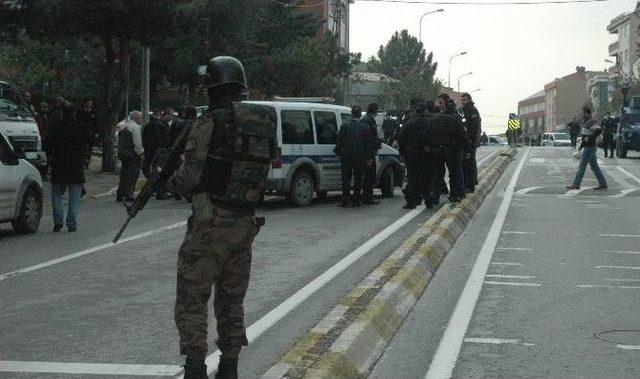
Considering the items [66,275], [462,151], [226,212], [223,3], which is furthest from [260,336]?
[223,3]

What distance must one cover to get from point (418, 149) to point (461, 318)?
29.2 ft

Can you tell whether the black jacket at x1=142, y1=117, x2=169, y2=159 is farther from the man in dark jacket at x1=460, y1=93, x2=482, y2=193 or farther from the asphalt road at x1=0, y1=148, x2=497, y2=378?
the man in dark jacket at x1=460, y1=93, x2=482, y2=193

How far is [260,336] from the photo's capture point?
7.34 metres

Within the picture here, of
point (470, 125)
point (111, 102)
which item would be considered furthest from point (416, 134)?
point (111, 102)

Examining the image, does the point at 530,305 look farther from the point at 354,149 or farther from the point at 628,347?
the point at 354,149

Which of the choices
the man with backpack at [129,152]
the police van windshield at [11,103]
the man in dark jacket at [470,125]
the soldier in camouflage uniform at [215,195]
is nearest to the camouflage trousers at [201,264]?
the soldier in camouflage uniform at [215,195]

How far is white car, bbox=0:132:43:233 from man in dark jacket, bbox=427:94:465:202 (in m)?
6.05

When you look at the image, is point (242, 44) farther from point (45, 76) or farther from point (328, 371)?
point (328, 371)

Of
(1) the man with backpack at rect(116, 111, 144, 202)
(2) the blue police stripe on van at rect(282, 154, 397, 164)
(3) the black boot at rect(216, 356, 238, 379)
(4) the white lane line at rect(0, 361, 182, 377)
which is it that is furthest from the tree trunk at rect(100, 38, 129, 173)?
(3) the black boot at rect(216, 356, 238, 379)

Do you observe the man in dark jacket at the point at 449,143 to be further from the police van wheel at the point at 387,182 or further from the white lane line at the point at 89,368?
the white lane line at the point at 89,368

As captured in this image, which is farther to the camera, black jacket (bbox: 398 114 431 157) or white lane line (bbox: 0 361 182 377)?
black jacket (bbox: 398 114 431 157)

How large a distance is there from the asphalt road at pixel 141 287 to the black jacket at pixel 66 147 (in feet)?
2.62

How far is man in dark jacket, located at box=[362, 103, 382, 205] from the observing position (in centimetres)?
1791

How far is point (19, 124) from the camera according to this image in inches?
840
